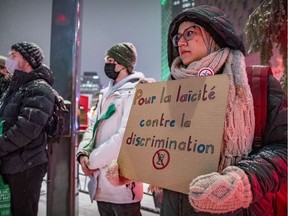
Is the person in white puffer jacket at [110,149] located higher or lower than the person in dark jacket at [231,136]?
lower

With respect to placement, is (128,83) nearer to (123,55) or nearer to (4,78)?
(123,55)

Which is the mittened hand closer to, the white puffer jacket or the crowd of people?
the crowd of people

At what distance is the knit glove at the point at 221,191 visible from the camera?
2.98 ft

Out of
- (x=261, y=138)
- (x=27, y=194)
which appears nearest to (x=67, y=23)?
(x=27, y=194)

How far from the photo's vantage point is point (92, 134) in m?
2.34

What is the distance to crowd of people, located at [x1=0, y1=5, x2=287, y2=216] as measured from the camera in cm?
97

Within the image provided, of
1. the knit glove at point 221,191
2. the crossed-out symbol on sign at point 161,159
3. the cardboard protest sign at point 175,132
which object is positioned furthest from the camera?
the crossed-out symbol on sign at point 161,159

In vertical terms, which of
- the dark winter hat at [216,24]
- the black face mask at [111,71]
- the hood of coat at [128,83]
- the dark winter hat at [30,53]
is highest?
the dark winter hat at [216,24]

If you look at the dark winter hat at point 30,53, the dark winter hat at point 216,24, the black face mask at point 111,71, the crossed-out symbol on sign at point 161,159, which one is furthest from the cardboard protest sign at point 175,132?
the dark winter hat at point 30,53

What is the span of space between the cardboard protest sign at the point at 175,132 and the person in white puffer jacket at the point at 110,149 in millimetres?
834

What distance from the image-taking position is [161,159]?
1.16m

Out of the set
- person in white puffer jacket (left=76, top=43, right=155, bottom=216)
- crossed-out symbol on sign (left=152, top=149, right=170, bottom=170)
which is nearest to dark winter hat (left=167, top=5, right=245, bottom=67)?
crossed-out symbol on sign (left=152, top=149, right=170, bottom=170)

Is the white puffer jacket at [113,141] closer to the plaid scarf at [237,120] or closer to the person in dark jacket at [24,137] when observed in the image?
the person in dark jacket at [24,137]

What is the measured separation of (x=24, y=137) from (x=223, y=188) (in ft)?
5.63
